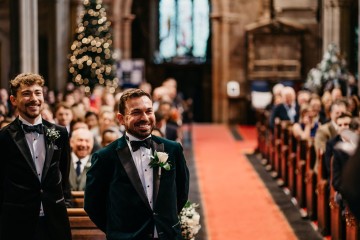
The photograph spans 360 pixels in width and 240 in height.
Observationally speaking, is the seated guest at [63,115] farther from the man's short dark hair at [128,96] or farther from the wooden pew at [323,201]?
the man's short dark hair at [128,96]

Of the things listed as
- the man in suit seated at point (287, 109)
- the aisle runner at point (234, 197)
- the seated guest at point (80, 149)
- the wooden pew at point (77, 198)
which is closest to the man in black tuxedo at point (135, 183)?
the wooden pew at point (77, 198)

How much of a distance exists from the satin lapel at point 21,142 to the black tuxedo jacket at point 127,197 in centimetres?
57

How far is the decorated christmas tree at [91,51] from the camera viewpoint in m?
18.9

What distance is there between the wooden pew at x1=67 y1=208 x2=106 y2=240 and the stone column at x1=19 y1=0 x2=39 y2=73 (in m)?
7.74

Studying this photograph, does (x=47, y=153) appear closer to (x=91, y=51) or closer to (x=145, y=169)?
(x=145, y=169)

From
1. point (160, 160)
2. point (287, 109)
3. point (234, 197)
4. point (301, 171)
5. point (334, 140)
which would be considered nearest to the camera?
point (160, 160)

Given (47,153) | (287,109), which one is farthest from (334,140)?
(287,109)

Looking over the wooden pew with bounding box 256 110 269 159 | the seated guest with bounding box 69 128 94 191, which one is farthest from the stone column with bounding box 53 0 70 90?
the seated guest with bounding box 69 128 94 191

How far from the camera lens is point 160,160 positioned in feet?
12.0

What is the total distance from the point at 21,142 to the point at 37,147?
11 centimetres

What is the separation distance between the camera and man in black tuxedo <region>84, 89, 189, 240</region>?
3656 millimetres

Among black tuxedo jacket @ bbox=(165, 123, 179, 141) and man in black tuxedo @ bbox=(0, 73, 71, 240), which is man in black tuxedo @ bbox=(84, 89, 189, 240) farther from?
black tuxedo jacket @ bbox=(165, 123, 179, 141)

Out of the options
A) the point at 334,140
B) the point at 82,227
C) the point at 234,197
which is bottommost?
the point at 234,197

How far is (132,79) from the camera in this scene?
2020 centimetres
